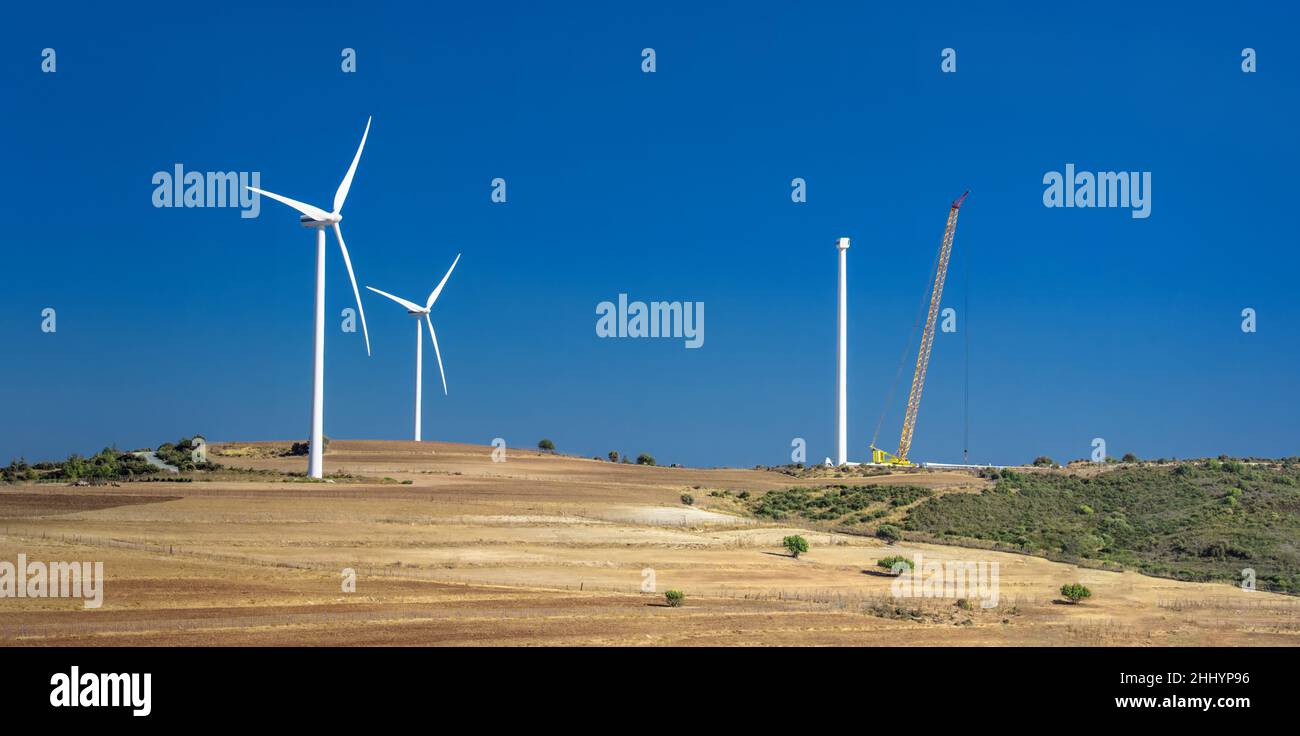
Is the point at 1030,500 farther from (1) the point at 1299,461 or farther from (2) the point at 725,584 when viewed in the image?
(2) the point at 725,584

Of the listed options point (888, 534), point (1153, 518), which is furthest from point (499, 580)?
point (1153, 518)

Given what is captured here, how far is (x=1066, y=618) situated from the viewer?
157 ft

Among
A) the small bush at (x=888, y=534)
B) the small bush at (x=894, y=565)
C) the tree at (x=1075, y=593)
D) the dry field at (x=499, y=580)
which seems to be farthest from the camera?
the small bush at (x=888, y=534)

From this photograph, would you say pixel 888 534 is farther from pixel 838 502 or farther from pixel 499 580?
pixel 499 580

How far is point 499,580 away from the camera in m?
52.2

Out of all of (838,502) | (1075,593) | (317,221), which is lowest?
(1075,593)

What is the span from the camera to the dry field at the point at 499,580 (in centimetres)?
4031

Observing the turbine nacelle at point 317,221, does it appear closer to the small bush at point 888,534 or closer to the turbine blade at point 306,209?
the turbine blade at point 306,209

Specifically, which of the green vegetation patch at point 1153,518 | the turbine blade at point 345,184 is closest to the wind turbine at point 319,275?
the turbine blade at point 345,184

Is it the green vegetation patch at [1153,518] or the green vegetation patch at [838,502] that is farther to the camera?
the green vegetation patch at [838,502]

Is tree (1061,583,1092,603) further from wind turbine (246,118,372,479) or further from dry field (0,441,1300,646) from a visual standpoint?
wind turbine (246,118,372,479)

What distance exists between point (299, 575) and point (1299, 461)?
350 feet

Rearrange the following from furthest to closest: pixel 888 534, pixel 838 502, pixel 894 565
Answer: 1. pixel 838 502
2. pixel 888 534
3. pixel 894 565

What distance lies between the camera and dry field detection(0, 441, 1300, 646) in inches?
1587
